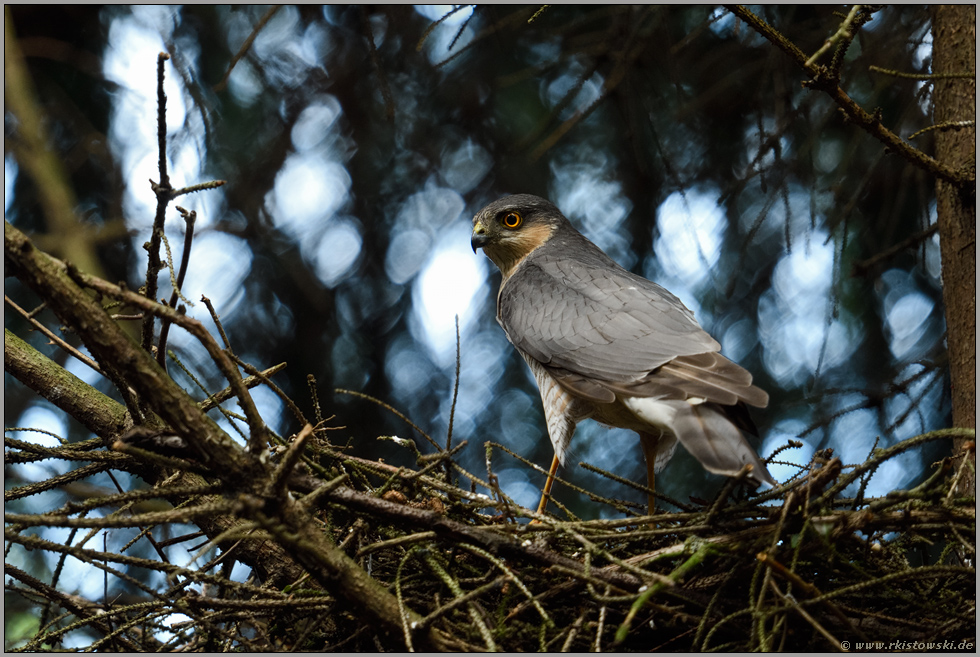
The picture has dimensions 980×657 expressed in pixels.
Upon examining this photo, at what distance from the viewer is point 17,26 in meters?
5.03

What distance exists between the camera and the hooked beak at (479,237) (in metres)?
4.50

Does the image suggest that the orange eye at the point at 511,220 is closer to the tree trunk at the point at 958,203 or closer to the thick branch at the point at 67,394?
the tree trunk at the point at 958,203

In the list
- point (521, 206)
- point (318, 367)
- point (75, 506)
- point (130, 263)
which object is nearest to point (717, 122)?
point (521, 206)

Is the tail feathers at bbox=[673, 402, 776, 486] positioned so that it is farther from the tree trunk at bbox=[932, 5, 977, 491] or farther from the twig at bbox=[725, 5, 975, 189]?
the tree trunk at bbox=[932, 5, 977, 491]

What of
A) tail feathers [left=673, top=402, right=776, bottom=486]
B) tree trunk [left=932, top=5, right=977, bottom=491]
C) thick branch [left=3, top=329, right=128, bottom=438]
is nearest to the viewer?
tail feathers [left=673, top=402, right=776, bottom=486]

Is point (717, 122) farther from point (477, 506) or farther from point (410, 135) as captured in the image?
point (477, 506)

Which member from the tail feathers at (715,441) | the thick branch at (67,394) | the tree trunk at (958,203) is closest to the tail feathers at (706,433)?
the tail feathers at (715,441)

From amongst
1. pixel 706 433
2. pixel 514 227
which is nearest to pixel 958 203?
pixel 706 433

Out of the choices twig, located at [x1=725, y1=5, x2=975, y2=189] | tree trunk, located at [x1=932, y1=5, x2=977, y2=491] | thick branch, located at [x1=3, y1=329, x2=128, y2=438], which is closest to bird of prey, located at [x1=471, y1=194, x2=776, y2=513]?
twig, located at [x1=725, y1=5, x2=975, y2=189]

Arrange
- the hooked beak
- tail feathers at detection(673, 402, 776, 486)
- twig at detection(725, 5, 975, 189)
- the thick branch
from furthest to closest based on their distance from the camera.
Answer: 1. the hooked beak
2. the thick branch
3. twig at detection(725, 5, 975, 189)
4. tail feathers at detection(673, 402, 776, 486)

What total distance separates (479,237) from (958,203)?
8.33 feet

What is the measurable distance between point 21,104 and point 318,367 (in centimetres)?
254

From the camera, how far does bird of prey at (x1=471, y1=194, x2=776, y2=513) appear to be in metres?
2.54

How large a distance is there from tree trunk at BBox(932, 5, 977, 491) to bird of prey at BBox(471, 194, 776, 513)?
1.22 meters
